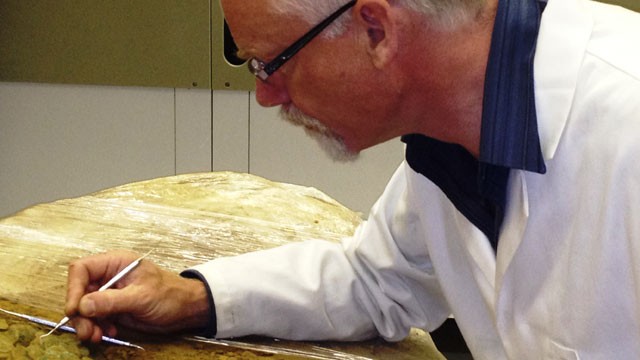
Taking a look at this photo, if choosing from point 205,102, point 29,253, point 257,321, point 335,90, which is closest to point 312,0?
point 335,90

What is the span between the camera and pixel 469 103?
1185 millimetres

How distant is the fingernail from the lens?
1368 mm

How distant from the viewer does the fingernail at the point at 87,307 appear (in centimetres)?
137

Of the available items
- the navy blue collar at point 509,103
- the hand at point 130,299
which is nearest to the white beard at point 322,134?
the navy blue collar at point 509,103

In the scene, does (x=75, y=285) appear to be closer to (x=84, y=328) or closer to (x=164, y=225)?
(x=84, y=328)

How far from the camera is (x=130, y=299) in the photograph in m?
1.40

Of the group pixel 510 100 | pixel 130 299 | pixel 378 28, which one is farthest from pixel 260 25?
pixel 130 299

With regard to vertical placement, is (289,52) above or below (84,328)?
above

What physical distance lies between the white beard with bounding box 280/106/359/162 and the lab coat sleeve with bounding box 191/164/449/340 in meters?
0.30

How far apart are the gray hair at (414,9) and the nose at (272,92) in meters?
0.13

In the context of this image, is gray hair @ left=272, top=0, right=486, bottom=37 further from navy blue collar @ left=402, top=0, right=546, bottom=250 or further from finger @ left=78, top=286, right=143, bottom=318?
finger @ left=78, top=286, right=143, bottom=318

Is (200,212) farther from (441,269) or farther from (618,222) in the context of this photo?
(618,222)

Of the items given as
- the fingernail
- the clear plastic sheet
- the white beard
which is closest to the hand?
the fingernail

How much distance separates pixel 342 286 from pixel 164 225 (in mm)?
593
